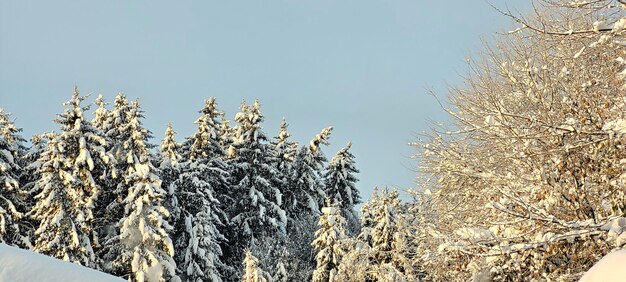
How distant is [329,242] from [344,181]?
15338 mm

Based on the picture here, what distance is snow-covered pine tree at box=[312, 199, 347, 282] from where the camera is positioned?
79.7 ft

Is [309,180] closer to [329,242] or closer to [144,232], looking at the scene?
[329,242]

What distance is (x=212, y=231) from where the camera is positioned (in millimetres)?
27688

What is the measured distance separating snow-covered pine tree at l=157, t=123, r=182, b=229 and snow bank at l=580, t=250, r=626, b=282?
25.9 meters

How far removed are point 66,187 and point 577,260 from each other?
20630mm

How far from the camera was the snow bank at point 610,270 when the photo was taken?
222 centimetres

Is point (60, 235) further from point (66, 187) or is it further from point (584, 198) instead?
point (584, 198)

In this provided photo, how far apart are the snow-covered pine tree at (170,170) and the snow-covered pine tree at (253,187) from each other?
544cm

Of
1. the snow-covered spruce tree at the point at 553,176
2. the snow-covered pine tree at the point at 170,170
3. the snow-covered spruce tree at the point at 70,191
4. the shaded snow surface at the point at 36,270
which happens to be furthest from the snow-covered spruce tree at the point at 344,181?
the shaded snow surface at the point at 36,270

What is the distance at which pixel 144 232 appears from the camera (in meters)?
22.1

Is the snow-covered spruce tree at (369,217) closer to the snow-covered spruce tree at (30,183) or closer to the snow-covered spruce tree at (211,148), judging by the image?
the snow-covered spruce tree at (211,148)

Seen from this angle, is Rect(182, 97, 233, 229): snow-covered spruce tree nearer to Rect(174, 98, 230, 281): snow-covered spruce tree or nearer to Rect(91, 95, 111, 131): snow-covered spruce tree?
Rect(174, 98, 230, 281): snow-covered spruce tree

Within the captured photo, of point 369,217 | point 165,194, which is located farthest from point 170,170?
point 369,217

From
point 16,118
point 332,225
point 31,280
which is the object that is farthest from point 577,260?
point 16,118
